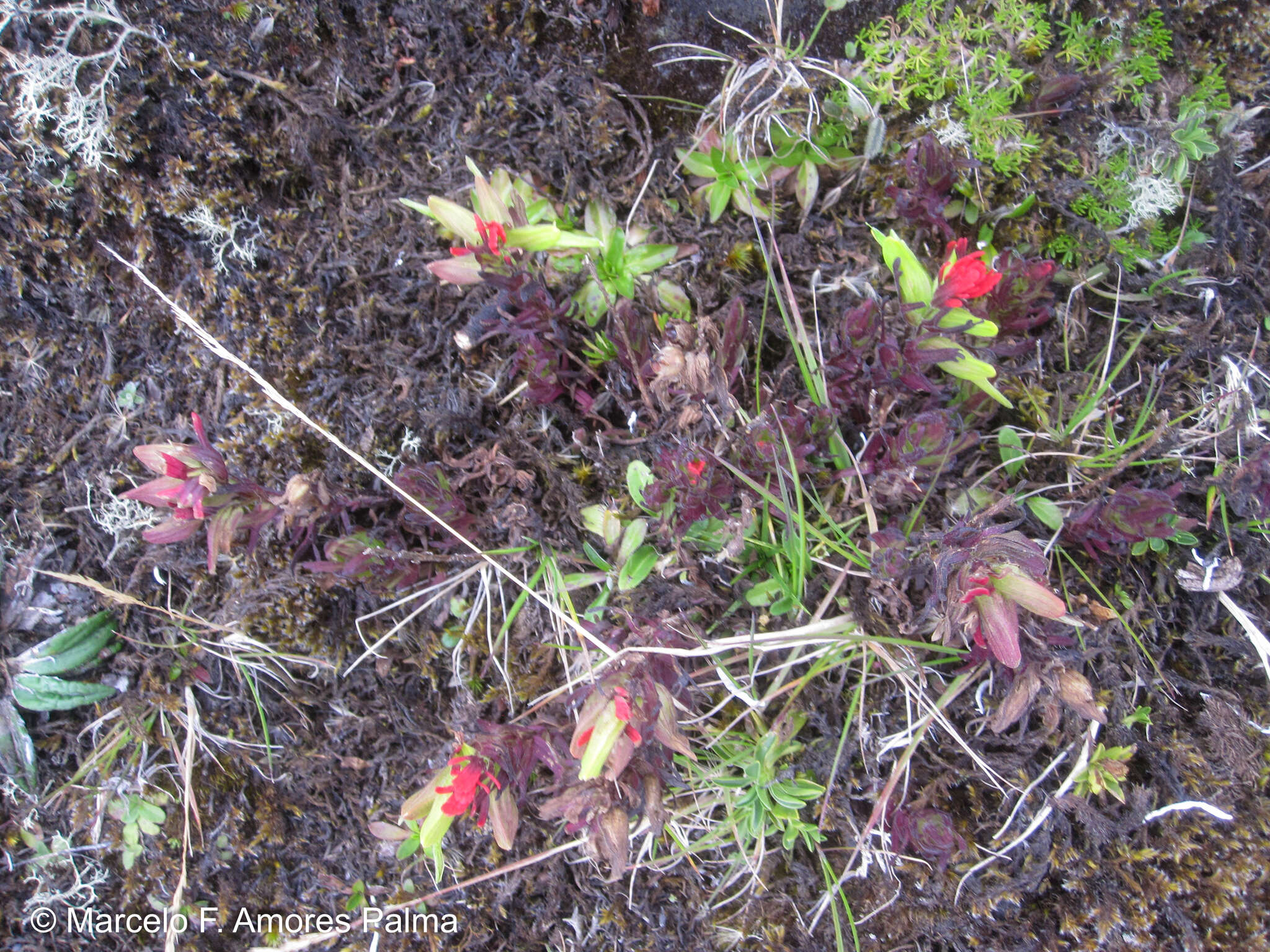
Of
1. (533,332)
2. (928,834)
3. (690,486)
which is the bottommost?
(928,834)

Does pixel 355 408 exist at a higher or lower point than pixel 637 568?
higher

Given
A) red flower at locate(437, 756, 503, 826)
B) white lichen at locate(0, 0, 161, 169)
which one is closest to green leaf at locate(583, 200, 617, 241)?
white lichen at locate(0, 0, 161, 169)

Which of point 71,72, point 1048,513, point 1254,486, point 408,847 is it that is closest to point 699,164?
point 1048,513

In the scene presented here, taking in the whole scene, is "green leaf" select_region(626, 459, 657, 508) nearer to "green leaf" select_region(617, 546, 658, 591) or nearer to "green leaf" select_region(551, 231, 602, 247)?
"green leaf" select_region(617, 546, 658, 591)

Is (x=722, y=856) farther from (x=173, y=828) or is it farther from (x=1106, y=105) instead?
(x=1106, y=105)

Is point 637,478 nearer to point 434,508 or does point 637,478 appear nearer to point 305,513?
point 434,508

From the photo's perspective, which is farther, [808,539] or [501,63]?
[501,63]

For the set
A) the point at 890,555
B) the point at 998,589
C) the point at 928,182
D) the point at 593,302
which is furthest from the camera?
the point at 593,302

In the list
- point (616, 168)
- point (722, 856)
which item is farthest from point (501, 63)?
point (722, 856)
